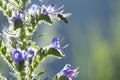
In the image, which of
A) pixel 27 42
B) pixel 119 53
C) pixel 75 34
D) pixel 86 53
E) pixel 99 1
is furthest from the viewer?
pixel 99 1

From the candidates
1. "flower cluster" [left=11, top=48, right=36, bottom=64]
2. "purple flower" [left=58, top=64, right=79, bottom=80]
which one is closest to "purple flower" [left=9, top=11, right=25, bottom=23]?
"flower cluster" [left=11, top=48, right=36, bottom=64]

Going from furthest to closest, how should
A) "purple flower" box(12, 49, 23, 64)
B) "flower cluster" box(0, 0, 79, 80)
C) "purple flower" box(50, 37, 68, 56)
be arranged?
1. "purple flower" box(50, 37, 68, 56)
2. "flower cluster" box(0, 0, 79, 80)
3. "purple flower" box(12, 49, 23, 64)

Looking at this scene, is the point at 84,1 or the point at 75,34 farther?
the point at 84,1

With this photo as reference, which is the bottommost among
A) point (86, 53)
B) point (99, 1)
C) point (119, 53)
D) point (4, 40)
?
point (4, 40)

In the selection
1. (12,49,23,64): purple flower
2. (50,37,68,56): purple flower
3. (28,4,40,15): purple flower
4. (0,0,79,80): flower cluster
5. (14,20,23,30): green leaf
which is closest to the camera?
(12,49,23,64): purple flower

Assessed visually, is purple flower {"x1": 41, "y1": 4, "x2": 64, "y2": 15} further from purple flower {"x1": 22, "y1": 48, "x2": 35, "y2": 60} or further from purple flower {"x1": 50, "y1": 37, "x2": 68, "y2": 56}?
purple flower {"x1": 22, "y1": 48, "x2": 35, "y2": 60}

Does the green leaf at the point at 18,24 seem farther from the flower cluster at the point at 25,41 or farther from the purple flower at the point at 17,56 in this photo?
the purple flower at the point at 17,56

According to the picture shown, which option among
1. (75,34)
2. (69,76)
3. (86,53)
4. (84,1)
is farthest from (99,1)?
(69,76)

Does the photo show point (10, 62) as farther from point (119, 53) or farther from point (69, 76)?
point (119, 53)

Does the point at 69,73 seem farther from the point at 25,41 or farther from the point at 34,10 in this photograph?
the point at 34,10
